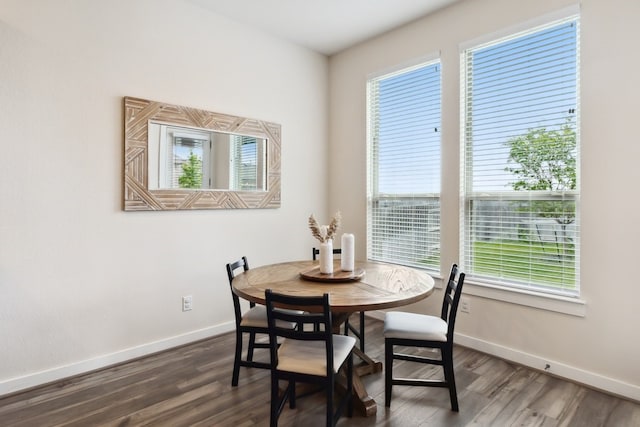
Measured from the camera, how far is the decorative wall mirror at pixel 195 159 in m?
2.86

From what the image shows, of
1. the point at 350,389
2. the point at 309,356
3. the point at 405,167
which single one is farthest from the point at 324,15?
the point at 350,389

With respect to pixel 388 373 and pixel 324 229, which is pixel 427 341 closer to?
pixel 388 373

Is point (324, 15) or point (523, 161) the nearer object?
point (523, 161)

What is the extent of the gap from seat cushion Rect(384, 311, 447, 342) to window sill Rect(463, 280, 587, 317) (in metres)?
0.81

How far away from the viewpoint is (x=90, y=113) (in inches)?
105

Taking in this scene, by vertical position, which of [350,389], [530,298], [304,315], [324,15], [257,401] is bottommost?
[257,401]

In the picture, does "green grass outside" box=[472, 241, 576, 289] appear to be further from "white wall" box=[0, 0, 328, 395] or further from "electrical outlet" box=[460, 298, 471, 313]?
"white wall" box=[0, 0, 328, 395]

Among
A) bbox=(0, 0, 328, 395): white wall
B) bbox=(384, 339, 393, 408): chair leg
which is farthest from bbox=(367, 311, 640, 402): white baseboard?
bbox=(0, 0, 328, 395): white wall

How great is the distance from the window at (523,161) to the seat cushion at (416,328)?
974mm

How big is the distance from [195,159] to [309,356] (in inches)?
81.1

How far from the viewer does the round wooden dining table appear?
77.3 inches

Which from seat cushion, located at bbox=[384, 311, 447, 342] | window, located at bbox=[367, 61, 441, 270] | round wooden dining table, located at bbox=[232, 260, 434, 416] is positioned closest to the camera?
round wooden dining table, located at bbox=[232, 260, 434, 416]

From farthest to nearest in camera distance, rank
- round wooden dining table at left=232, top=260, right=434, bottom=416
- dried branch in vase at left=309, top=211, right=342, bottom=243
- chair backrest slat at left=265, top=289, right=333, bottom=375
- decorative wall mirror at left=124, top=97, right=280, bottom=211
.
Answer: decorative wall mirror at left=124, top=97, right=280, bottom=211, dried branch in vase at left=309, top=211, right=342, bottom=243, round wooden dining table at left=232, top=260, right=434, bottom=416, chair backrest slat at left=265, top=289, right=333, bottom=375

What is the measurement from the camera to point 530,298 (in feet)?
9.03
